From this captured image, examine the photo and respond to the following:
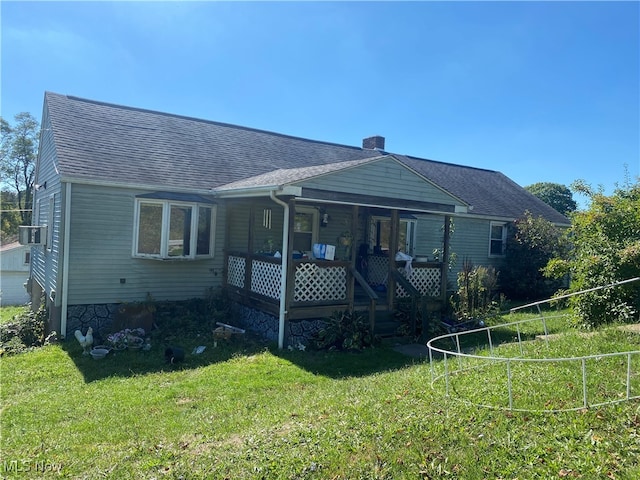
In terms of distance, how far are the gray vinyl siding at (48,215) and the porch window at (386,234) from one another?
8.33 metres

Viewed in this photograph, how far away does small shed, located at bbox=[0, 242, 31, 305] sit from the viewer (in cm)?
2392

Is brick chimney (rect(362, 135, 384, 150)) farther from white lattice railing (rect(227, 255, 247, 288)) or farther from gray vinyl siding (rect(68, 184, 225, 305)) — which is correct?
gray vinyl siding (rect(68, 184, 225, 305))

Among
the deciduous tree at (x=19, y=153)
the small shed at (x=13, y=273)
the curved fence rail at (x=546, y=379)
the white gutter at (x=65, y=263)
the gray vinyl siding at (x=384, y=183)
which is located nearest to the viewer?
the curved fence rail at (x=546, y=379)

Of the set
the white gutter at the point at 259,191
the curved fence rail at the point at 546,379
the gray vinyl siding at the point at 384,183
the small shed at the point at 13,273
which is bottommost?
the small shed at the point at 13,273

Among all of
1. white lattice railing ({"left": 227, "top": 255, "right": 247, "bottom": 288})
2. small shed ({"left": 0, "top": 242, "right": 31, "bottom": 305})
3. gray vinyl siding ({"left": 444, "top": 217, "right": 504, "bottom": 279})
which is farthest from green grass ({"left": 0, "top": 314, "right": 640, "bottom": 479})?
small shed ({"left": 0, "top": 242, "right": 31, "bottom": 305})

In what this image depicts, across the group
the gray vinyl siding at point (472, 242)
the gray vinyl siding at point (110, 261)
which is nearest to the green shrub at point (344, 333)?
the gray vinyl siding at point (110, 261)

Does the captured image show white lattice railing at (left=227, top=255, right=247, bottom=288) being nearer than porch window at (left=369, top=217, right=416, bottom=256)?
Yes

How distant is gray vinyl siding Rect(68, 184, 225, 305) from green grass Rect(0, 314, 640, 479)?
262 centimetres

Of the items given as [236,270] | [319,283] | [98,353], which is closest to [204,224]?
[236,270]

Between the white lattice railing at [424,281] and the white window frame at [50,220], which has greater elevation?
the white window frame at [50,220]

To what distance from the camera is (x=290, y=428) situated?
4719 millimetres

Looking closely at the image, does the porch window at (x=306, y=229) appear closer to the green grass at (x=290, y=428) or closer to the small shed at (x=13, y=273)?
the green grass at (x=290, y=428)

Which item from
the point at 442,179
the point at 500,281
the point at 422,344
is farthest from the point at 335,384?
the point at 442,179

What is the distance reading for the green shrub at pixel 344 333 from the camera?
885cm
